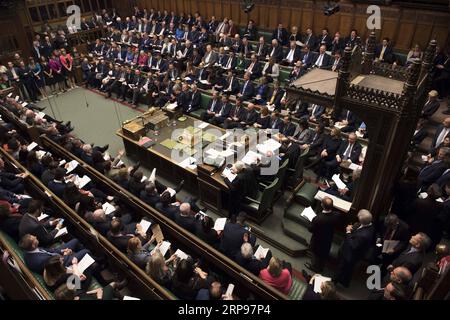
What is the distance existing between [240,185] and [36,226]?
3564 millimetres

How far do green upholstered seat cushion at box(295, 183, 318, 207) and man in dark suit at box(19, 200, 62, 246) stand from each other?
14.9 feet

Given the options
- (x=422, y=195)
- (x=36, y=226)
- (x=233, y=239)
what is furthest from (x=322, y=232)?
(x=36, y=226)

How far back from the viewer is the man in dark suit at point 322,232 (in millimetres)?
5066

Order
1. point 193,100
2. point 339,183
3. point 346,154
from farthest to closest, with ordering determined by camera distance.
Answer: point 193,100
point 346,154
point 339,183

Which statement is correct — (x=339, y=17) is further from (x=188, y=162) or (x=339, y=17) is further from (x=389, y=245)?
(x=389, y=245)

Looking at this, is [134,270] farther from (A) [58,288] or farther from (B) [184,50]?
(B) [184,50]

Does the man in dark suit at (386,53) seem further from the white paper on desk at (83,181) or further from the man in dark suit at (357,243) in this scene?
the white paper on desk at (83,181)

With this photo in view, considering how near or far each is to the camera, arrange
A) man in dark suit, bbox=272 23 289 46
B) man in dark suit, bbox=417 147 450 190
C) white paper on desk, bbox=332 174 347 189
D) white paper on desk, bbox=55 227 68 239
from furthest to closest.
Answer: man in dark suit, bbox=272 23 289 46 < white paper on desk, bbox=332 174 347 189 < man in dark suit, bbox=417 147 450 190 < white paper on desk, bbox=55 227 68 239

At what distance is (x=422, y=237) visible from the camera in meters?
4.30

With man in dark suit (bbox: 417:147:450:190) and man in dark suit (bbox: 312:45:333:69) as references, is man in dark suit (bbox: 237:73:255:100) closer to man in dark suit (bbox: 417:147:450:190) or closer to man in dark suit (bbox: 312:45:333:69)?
man in dark suit (bbox: 312:45:333:69)

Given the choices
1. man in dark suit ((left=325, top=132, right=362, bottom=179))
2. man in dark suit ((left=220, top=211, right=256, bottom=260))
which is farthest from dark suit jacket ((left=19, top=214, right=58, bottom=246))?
man in dark suit ((left=325, top=132, right=362, bottom=179))

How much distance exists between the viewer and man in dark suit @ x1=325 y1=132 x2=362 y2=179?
7113mm

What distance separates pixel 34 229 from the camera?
501cm
